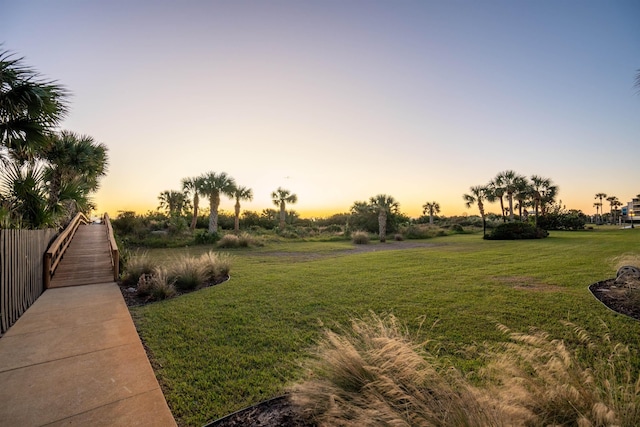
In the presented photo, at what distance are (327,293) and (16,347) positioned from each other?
18.5 feet

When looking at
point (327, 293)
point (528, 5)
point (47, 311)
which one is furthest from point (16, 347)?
point (528, 5)

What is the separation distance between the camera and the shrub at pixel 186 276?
789 centimetres

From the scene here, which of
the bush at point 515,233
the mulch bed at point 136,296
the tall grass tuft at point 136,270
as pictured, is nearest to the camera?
the mulch bed at point 136,296

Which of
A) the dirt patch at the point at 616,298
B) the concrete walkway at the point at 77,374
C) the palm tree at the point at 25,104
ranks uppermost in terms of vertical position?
the palm tree at the point at 25,104

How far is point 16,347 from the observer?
3.84 meters

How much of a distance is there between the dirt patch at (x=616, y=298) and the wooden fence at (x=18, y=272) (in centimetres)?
1153

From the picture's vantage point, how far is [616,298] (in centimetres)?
Result: 616

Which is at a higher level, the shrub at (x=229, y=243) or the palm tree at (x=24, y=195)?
the palm tree at (x=24, y=195)

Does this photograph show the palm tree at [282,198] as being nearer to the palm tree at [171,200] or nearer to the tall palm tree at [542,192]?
the palm tree at [171,200]

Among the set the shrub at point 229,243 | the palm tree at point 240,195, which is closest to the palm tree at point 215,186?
the palm tree at point 240,195

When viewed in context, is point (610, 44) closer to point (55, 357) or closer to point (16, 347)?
point (55, 357)

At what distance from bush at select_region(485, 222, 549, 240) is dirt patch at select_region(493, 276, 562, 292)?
21102 mm

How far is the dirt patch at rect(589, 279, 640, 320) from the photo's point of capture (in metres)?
5.49

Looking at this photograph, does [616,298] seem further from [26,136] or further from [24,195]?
[24,195]
